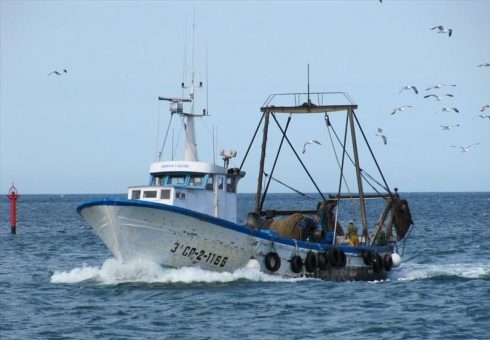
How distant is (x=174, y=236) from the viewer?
102ft

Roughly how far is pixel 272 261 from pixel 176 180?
4293 millimetres

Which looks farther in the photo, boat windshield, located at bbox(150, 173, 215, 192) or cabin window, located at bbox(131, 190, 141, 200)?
boat windshield, located at bbox(150, 173, 215, 192)

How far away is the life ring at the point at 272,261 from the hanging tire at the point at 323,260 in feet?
6.70

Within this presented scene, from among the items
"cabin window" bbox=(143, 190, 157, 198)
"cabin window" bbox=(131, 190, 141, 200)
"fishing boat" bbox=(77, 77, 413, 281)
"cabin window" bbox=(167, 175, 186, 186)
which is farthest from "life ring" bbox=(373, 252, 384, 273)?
"cabin window" bbox=(131, 190, 141, 200)

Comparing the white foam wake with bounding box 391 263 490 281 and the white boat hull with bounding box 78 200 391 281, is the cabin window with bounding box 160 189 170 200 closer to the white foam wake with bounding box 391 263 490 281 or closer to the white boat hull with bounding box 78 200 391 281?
the white boat hull with bounding box 78 200 391 281

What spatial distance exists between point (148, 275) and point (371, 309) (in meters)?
7.65

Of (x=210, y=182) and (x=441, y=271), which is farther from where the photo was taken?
(x=441, y=271)

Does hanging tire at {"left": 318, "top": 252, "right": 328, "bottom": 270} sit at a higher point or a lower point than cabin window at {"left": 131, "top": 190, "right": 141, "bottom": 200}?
lower

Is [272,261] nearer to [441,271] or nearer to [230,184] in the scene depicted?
[230,184]

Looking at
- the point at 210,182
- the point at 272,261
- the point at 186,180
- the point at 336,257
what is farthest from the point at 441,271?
the point at 186,180

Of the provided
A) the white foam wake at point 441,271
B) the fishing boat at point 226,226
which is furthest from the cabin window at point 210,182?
the white foam wake at point 441,271

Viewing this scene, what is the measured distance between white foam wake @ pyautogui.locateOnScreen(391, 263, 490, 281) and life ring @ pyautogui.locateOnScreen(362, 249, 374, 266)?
1.72 metres

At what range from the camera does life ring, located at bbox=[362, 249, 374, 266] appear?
36.6 meters

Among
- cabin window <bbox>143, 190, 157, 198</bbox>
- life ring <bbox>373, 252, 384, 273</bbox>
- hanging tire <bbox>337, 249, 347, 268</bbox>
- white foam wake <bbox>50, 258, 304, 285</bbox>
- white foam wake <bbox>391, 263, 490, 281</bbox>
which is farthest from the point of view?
white foam wake <bbox>391, 263, 490, 281</bbox>
